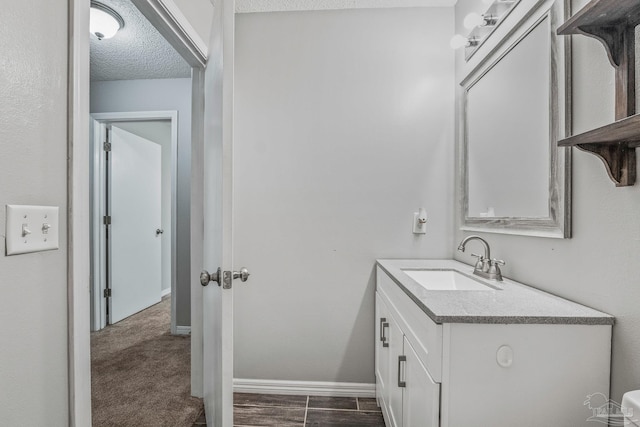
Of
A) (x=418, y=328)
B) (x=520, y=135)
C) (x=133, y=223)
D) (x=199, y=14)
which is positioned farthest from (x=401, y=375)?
(x=133, y=223)

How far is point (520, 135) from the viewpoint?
4.33 feet

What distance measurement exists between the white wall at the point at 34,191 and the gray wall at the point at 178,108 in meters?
2.21

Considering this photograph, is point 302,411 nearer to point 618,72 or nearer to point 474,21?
point 618,72

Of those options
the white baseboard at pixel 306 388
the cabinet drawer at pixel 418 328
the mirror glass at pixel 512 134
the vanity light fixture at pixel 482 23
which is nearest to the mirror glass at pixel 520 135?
the mirror glass at pixel 512 134

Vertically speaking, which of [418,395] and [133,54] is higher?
[133,54]

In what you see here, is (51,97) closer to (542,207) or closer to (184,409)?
(542,207)

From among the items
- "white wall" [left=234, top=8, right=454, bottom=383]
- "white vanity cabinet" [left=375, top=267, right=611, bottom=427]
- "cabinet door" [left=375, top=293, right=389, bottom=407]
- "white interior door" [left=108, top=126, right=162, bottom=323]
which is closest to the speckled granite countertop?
"white vanity cabinet" [left=375, top=267, right=611, bottom=427]

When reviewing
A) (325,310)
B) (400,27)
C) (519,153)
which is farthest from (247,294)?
(400,27)

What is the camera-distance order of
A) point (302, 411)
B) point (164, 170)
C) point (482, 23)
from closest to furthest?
point (482, 23) < point (302, 411) < point (164, 170)

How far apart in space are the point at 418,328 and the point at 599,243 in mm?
590

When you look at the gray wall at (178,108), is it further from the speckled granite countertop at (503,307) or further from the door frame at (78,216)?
the speckled granite countertop at (503,307)

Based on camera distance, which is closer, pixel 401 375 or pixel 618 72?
pixel 618 72

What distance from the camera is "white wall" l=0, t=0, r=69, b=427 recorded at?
0.64 meters

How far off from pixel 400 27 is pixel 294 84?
747 millimetres
